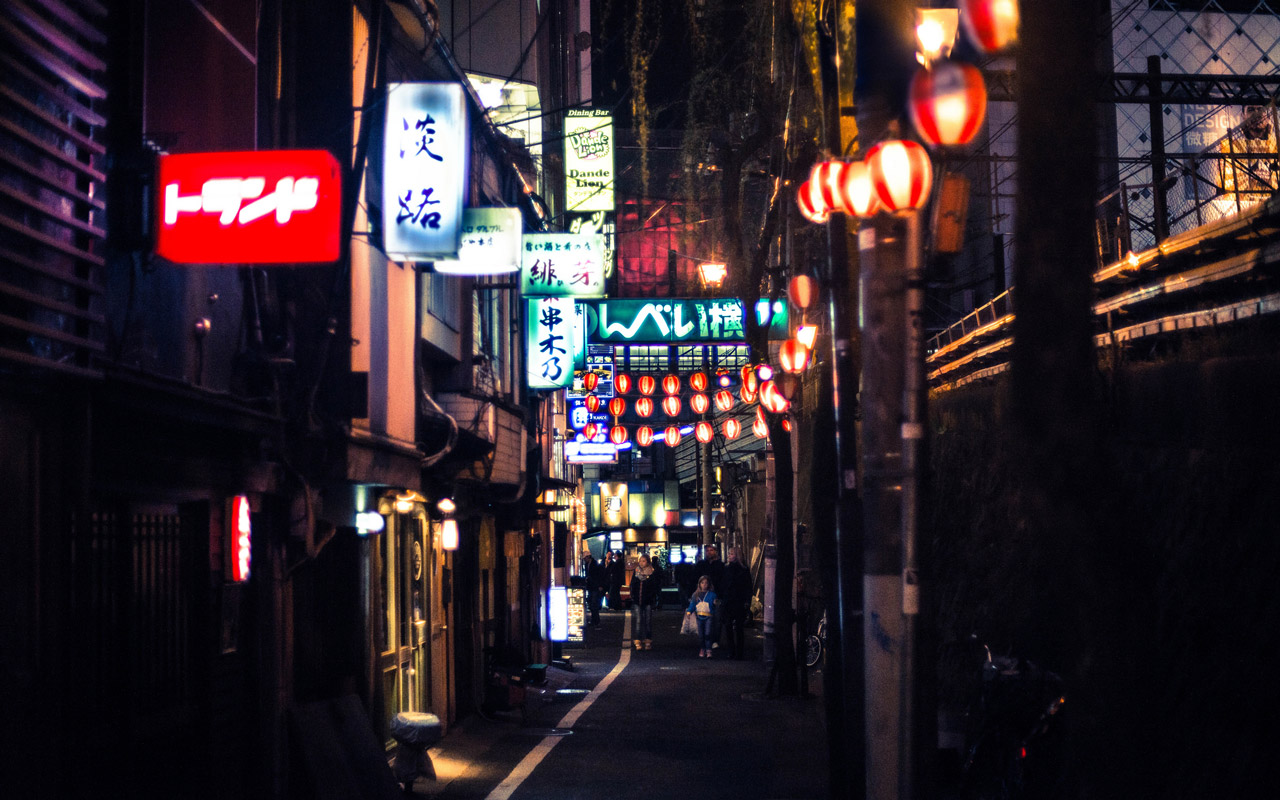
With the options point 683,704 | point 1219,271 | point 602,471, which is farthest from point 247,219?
point 602,471

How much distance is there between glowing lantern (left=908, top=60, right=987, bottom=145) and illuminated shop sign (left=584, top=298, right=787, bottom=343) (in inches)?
824

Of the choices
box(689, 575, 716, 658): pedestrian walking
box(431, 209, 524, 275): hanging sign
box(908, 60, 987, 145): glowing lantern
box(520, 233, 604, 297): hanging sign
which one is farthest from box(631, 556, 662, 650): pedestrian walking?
box(908, 60, 987, 145): glowing lantern

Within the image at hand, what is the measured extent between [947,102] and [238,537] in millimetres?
7030

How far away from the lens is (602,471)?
7150cm

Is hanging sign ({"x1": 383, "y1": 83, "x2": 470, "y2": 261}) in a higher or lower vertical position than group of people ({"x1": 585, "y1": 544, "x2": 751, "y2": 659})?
higher

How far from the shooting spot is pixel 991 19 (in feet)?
21.1

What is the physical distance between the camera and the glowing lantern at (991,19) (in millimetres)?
6412

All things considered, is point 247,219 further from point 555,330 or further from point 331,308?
point 555,330

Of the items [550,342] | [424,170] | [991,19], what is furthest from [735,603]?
[991,19]

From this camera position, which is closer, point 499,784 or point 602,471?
point 499,784

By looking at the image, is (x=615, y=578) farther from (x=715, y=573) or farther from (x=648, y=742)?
(x=648, y=742)

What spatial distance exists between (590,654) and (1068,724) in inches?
1080

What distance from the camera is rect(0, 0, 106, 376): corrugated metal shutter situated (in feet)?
22.1

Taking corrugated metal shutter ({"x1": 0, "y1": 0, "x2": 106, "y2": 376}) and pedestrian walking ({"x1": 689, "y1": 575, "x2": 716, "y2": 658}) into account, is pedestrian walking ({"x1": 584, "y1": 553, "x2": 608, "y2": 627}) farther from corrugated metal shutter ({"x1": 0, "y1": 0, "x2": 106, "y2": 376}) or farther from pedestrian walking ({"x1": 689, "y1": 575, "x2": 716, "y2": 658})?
corrugated metal shutter ({"x1": 0, "y1": 0, "x2": 106, "y2": 376})
